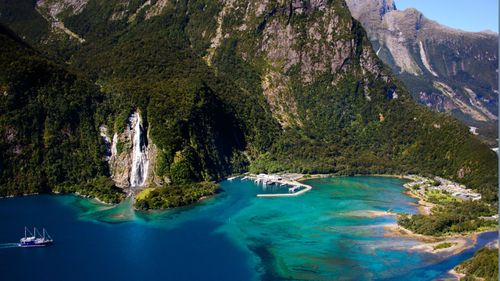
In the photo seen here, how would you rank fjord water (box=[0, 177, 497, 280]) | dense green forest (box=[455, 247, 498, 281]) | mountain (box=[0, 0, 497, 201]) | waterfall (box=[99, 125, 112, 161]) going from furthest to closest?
mountain (box=[0, 0, 497, 201]) → waterfall (box=[99, 125, 112, 161]) → fjord water (box=[0, 177, 497, 280]) → dense green forest (box=[455, 247, 498, 281])

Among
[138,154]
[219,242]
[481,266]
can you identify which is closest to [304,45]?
[138,154]

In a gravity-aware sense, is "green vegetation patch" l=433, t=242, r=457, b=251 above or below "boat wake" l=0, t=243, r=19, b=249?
below

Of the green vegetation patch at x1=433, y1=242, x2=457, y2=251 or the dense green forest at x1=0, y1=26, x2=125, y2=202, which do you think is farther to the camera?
the dense green forest at x1=0, y1=26, x2=125, y2=202

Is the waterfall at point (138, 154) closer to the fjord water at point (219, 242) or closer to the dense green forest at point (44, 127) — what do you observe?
the dense green forest at point (44, 127)

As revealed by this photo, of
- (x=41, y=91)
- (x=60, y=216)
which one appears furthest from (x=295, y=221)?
(x=41, y=91)

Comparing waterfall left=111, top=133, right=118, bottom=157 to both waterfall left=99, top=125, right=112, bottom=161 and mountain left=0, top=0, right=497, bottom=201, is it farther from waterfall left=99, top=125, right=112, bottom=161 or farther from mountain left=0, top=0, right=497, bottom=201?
waterfall left=99, top=125, right=112, bottom=161

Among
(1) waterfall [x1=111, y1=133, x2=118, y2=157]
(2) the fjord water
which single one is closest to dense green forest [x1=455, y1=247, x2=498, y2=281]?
(2) the fjord water
